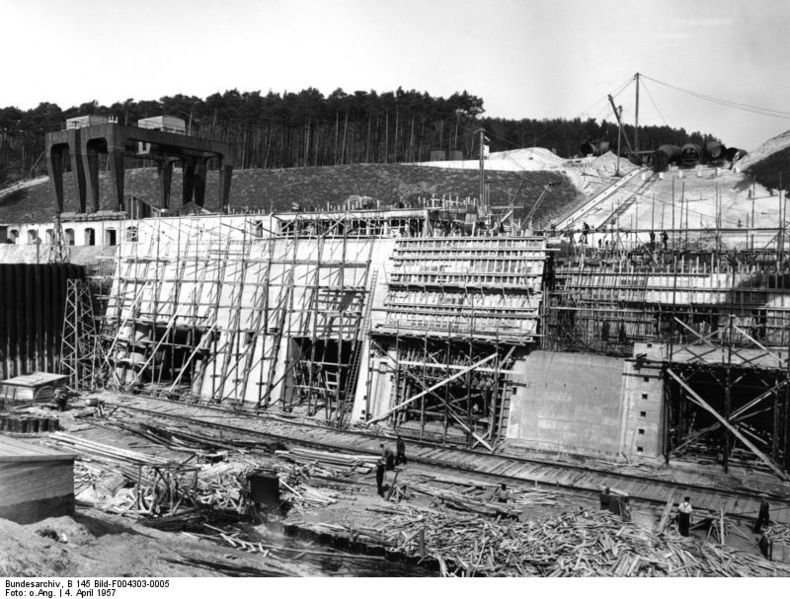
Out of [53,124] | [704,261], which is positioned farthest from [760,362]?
[53,124]

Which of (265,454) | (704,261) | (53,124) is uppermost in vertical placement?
(53,124)

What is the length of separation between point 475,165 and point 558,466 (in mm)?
62197

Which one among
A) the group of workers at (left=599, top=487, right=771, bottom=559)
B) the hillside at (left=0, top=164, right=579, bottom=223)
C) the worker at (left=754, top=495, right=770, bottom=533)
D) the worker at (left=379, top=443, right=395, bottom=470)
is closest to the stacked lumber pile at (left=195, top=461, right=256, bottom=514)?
the worker at (left=379, top=443, right=395, bottom=470)

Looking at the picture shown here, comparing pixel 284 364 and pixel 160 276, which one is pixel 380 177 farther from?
pixel 284 364

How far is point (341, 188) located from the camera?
76.9m

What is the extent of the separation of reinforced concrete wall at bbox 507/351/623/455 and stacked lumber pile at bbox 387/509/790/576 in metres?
7.37

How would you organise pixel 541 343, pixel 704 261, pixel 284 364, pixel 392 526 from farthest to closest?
pixel 284 364, pixel 704 261, pixel 541 343, pixel 392 526

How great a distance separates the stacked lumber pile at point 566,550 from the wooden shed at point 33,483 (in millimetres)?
7218

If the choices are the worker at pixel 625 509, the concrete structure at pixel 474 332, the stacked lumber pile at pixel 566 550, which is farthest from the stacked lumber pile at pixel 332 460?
the worker at pixel 625 509

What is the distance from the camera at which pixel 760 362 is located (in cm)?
2184

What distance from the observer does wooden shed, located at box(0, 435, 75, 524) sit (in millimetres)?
14602

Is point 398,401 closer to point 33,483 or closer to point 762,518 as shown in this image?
point 762,518

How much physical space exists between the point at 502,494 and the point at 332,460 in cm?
581

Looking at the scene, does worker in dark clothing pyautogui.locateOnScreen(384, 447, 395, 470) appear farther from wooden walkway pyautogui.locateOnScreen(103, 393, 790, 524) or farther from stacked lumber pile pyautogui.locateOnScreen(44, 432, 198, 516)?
stacked lumber pile pyautogui.locateOnScreen(44, 432, 198, 516)
